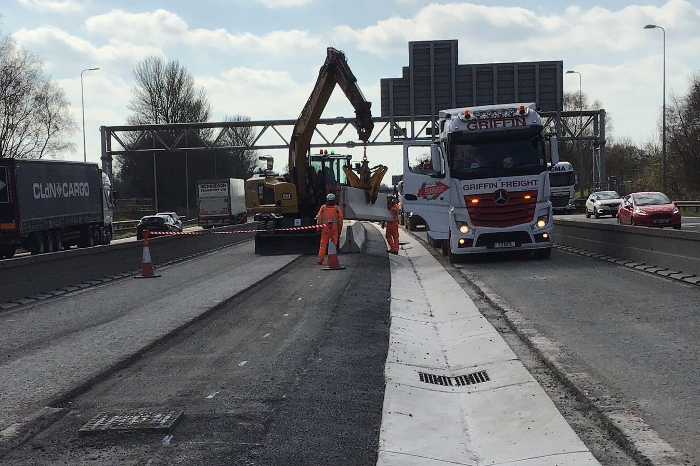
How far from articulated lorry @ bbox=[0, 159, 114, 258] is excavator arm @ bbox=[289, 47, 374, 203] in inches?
383

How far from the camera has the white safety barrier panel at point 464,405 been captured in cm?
590

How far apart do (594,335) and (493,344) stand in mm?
1134

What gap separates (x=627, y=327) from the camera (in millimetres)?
10406

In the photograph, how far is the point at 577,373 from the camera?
26.2 feet

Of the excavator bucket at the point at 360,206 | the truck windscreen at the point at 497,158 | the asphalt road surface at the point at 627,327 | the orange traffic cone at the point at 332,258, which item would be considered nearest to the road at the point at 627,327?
the asphalt road surface at the point at 627,327

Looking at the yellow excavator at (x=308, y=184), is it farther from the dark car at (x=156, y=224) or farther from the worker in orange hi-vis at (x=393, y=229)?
the dark car at (x=156, y=224)

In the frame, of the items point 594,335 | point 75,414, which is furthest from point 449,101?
point 75,414

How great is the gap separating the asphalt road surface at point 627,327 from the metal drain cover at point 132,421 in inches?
133

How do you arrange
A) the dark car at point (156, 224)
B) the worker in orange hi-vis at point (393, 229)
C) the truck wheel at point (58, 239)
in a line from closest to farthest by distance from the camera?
the worker in orange hi-vis at point (393, 229)
the truck wheel at point (58, 239)
the dark car at point (156, 224)

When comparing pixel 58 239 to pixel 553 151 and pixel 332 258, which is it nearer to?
pixel 332 258

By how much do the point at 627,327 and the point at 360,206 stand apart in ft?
51.8

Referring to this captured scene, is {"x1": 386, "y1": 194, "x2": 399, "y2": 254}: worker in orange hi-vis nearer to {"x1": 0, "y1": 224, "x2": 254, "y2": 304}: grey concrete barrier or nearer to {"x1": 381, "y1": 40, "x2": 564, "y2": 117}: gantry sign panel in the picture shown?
{"x1": 0, "y1": 224, "x2": 254, "y2": 304}: grey concrete barrier

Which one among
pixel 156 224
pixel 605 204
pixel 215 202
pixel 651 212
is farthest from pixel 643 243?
pixel 215 202

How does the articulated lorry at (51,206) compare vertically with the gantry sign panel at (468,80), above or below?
below
